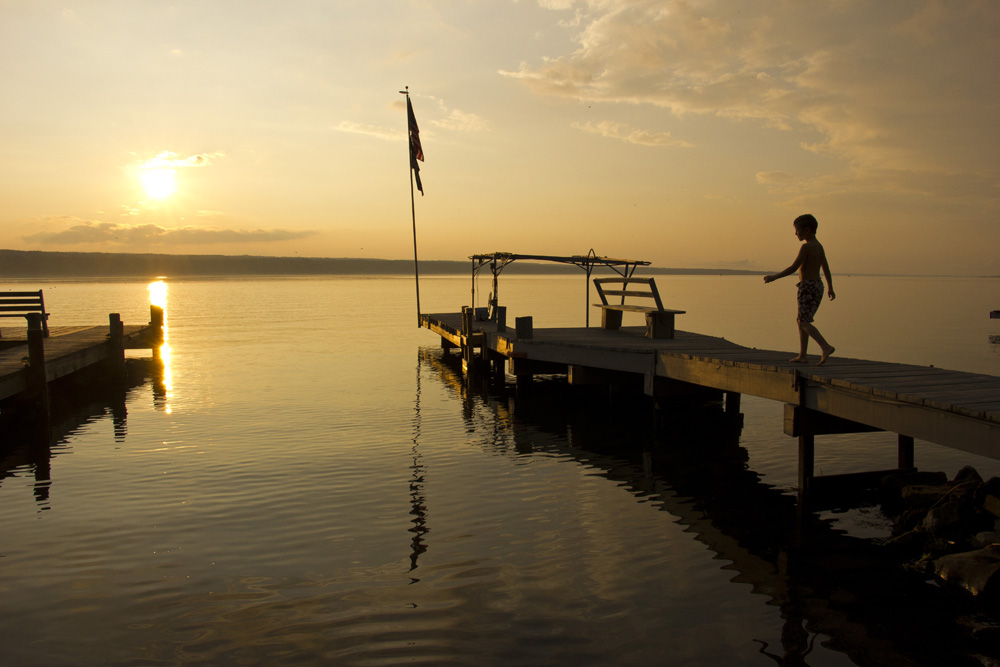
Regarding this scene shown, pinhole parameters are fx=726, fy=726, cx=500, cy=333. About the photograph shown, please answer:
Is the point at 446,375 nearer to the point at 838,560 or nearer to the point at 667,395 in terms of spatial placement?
the point at 667,395

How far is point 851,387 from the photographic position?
326 inches

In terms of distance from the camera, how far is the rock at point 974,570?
6.44 meters

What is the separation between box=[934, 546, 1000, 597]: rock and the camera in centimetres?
644

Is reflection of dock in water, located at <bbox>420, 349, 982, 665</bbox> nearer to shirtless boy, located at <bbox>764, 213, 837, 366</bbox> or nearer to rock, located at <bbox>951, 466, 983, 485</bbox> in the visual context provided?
rock, located at <bbox>951, 466, 983, 485</bbox>

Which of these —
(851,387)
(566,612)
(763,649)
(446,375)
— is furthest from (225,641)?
(446,375)

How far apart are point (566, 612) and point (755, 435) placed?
28.2 feet

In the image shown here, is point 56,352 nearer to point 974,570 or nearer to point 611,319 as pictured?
point 611,319

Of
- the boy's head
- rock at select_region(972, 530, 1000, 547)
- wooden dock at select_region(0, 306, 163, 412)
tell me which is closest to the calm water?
rock at select_region(972, 530, 1000, 547)

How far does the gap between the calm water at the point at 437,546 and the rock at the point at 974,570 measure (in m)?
0.29

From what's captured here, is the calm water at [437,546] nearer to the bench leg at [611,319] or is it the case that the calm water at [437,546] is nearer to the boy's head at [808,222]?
the boy's head at [808,222]

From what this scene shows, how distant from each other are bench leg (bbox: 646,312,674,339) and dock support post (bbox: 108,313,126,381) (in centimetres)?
1477

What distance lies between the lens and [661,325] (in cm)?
1577

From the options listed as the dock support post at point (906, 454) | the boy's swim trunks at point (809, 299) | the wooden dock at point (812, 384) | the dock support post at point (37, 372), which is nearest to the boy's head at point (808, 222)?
the boy's swim trunks at point (809, 299)

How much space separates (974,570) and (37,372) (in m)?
15.9
